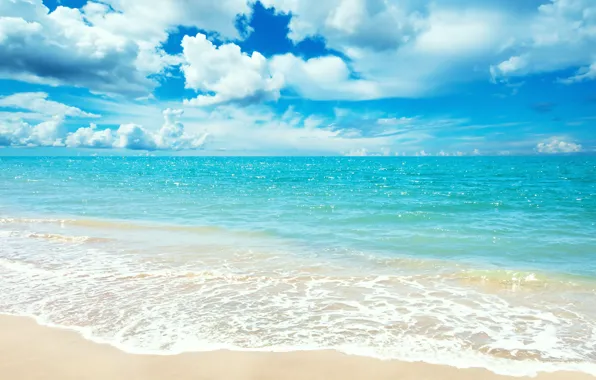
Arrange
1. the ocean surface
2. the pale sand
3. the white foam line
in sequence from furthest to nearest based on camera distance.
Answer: the ocean surface
the white foam line
the pale sand

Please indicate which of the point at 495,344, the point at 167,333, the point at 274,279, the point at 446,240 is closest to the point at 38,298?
the point at 167,333

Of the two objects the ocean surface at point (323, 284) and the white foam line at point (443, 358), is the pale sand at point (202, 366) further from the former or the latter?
the ocean surface at point (323, 284)

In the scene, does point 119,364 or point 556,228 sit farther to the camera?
point 556,228

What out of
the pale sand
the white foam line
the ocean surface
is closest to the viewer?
the pale sand

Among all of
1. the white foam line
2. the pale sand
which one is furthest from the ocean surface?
the pale sand

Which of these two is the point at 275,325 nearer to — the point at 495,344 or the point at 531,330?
the point at 495,344

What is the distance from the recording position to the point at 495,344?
638cm

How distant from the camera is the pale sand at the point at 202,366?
537 centimetres

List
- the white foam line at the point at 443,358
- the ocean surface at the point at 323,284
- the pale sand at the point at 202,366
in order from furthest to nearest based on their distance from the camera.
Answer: the ocean surface at the point at 323,284
the white foam line at the point at 443,358
the pale sand at the point at 202,366

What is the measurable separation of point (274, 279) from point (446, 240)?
8.73 m

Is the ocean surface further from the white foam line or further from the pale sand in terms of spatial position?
the pale sand

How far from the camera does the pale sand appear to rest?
5371mm

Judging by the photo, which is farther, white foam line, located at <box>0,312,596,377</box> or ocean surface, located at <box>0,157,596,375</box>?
ocean surface, located at <box>0,157,596,375</box>

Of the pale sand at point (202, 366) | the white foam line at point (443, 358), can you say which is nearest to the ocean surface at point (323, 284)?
the white foam line at point (443, 358)
